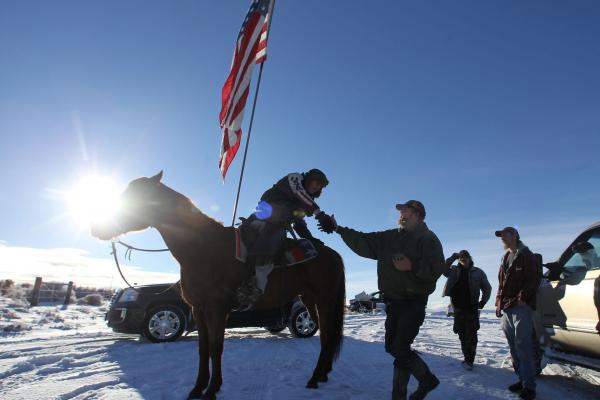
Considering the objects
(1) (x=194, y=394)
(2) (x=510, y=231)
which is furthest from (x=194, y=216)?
(2) (x=510, y=231)

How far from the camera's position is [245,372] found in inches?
230

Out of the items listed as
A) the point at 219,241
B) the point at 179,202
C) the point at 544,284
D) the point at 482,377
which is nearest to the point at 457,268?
the point at 544,284

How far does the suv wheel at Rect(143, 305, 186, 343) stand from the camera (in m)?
9.08

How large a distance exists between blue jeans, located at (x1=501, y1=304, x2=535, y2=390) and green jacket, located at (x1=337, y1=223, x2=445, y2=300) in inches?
68.4

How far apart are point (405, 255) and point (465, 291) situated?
4045 mm

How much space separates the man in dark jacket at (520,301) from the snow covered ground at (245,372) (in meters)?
0.33

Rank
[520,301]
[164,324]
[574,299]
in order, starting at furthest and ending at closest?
1. [164,324]
2. [574,299]
3. [520,301]

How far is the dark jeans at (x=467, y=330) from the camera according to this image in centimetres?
674

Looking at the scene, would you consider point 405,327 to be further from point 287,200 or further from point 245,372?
point 245,372

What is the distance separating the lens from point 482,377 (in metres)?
6.00

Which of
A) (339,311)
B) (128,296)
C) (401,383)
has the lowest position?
(401,383)

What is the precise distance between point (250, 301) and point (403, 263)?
6.79 feet

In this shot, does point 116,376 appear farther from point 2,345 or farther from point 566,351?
point 566,351

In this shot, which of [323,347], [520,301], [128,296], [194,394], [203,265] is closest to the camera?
[194,394]
